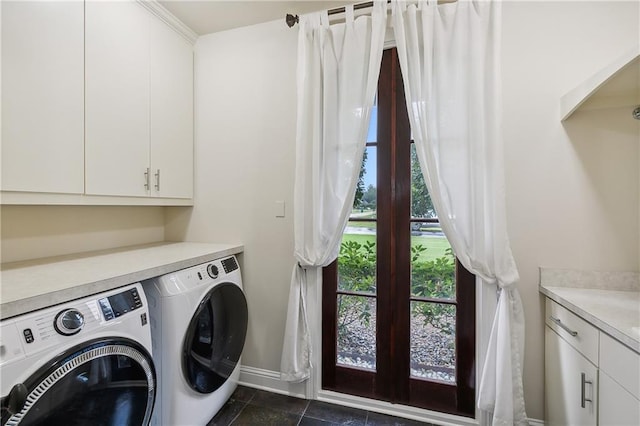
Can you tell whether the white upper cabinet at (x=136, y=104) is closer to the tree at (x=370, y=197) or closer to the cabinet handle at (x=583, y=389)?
the tree at (x=370, y=197)

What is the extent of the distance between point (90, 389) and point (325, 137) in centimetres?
151

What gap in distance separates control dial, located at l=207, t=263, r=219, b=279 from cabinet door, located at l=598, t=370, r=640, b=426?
1.78 meters

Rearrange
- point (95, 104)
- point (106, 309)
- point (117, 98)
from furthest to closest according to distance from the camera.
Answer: point (117, 98)
point (95, 104)
point (106, 309)

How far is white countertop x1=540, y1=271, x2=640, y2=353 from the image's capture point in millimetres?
987

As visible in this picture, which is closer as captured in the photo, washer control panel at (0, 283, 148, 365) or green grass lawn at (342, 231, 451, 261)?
washer control panel at (0, 283, 148, 365)

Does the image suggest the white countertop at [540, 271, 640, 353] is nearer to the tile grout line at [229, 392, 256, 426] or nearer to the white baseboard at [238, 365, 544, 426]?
the white baseboard at [238, 365, 544, 426]

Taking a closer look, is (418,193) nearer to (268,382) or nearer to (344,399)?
(344,399)

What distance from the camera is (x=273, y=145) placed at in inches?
76.4

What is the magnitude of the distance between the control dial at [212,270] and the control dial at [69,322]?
25.9 inches

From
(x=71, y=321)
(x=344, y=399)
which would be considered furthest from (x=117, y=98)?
(x=344, y=399)

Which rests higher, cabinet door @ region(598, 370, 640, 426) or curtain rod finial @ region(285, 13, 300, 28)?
curtain rod finial @ region(285, 13, 300, 28)

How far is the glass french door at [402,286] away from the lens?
1.67 meters

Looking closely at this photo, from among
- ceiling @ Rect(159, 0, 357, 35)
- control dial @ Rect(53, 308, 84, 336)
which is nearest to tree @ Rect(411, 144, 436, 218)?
ceiling @ Rect(159, 0, 357, 35)

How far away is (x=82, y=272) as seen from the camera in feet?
3.86
